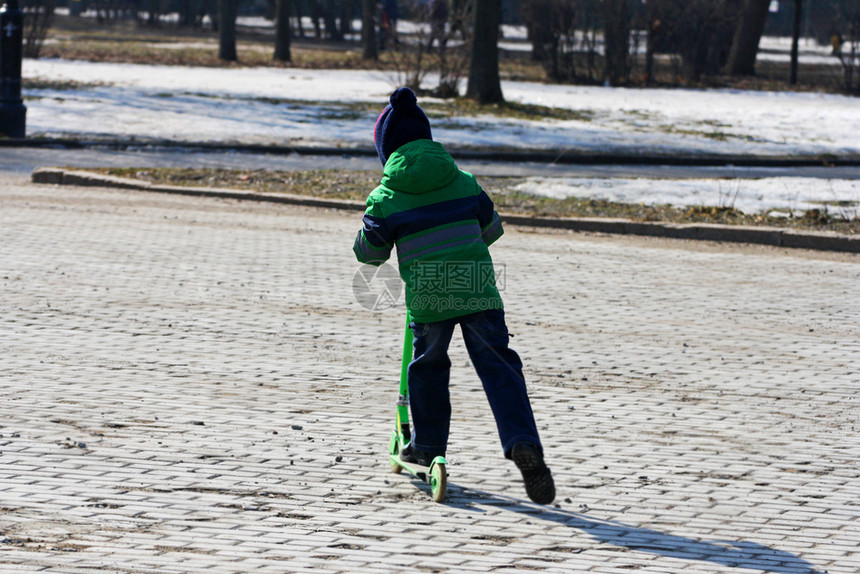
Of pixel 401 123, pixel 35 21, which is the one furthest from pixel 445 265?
pixel 35 21

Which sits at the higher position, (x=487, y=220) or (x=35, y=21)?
(x=35, y=21)

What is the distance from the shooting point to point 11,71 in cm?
1753

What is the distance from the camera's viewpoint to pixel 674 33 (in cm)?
3102

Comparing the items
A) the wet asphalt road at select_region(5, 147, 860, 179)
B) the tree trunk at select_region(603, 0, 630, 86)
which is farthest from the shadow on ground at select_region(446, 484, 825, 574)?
the tree trunk at select_region(603, 0, 630, 86)

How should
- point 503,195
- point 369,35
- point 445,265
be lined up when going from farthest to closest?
point 369,35
point 503,195
point 445,265

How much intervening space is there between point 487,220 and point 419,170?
1.35 ft

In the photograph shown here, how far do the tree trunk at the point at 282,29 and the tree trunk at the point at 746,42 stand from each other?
47.8ft

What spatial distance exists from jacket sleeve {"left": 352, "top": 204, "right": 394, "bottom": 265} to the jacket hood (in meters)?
0.15

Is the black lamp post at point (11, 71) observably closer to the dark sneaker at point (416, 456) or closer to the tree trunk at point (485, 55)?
the tree trunk at point (485, 55)

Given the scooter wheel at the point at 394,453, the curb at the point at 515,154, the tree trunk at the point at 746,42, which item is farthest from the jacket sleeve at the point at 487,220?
the tree trunk at the point at 746,42

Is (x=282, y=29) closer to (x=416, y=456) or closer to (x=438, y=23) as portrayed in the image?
(x=438, y=23)

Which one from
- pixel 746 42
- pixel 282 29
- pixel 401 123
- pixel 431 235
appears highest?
pixel 746 42

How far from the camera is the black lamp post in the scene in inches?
685

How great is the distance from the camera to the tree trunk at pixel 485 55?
22.8 metres
